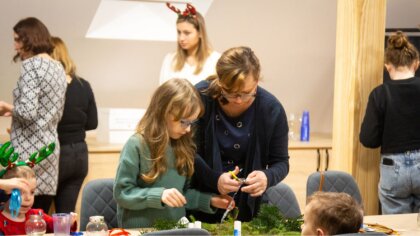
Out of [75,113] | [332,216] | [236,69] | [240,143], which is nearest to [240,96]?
[236,69]

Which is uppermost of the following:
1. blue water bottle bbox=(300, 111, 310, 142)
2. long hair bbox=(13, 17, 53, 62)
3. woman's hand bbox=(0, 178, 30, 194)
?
long hair bbox=(13, 17, 53, 62)

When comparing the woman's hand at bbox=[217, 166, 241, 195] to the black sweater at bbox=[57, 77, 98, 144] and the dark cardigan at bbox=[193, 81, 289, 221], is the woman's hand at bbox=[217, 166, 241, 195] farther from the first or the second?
the black sweater at bbox=[57, 77, 98, 144]

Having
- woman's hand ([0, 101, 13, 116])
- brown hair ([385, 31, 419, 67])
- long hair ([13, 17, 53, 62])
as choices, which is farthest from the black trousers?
brown hair ([385, 31, 419, 67])

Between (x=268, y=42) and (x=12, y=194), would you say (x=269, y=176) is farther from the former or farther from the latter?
(x=268, y=42)

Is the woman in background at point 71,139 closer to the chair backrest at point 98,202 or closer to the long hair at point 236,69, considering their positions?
the chair backrest at point 98,202

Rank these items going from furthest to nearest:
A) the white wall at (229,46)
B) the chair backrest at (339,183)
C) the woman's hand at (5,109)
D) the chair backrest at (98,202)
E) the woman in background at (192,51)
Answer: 1. the white wall at (229,46)
2. the woman in background at (192,51)
3. the woman's hand at (5,109)
4. the chair backrest at (339,183)
5. the chair backrest at (98,202)

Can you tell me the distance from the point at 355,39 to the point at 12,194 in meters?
2.49

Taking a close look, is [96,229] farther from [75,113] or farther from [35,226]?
[75,113]

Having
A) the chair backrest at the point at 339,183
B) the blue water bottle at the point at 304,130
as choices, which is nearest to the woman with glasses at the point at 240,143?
the chair backrest at the point at 339,183

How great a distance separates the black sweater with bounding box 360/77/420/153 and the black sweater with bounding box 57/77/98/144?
187cm

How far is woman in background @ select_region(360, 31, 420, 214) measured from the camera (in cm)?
416

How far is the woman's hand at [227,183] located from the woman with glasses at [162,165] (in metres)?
0.09

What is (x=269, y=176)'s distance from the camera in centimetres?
299

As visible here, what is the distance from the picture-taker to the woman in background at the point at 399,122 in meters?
4.16
